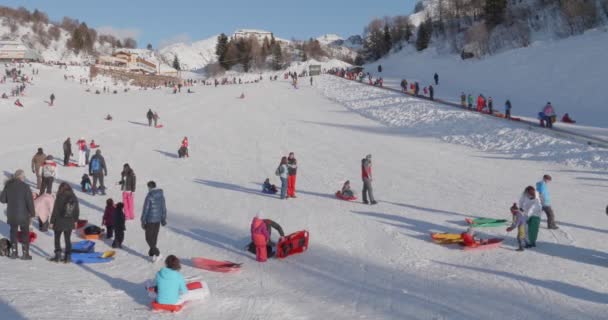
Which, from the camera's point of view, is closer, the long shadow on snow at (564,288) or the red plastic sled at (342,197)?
the long shadow on snow at (564,288)

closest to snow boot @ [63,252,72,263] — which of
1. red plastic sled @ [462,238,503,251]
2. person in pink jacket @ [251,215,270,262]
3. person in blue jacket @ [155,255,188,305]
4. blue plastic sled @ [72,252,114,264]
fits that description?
blue plastic sled @ [72,252,114,264]

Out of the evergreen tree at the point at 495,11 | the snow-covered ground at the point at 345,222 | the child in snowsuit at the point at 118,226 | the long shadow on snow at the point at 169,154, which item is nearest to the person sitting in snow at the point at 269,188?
the snow-covered ground at the point at 345,222

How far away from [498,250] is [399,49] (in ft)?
289

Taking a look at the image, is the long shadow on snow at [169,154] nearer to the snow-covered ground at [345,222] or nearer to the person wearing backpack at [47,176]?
the snow-covered ground at [345,222]

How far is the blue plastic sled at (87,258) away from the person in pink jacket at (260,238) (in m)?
2.63

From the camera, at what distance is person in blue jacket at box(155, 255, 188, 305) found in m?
6.33

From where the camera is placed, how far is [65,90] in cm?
5603

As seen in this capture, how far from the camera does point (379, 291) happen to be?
7422 millimetres

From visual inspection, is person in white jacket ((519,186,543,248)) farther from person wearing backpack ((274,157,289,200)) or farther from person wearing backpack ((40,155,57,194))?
person wearing backpack ((40,155,57,194))

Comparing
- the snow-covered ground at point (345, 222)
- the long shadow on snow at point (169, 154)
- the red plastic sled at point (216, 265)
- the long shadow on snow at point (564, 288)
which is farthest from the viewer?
the long shadow on snow at point (169, 154)

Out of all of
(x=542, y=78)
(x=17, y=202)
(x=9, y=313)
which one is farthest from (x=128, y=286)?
(x=542, y=78)

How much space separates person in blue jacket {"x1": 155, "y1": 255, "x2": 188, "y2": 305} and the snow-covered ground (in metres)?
0.31

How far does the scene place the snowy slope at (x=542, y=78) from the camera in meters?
31.0

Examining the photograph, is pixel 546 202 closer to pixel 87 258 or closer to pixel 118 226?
pixel 118 226
